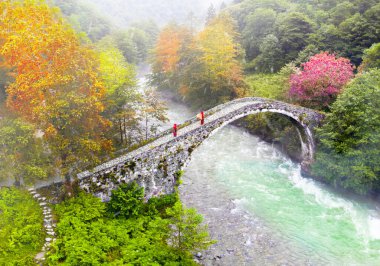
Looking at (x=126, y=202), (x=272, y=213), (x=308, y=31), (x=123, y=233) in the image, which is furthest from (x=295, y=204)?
(x=308, y=31)

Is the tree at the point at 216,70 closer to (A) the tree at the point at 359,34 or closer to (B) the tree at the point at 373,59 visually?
(B) the tree at the point at 373,59

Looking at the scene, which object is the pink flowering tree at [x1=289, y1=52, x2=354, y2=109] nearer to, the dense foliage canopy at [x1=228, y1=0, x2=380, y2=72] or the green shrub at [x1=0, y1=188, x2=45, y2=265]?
the dense foliage canopy at [x1=228, y1=0, x2=380, y2=72]

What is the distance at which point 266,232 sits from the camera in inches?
901

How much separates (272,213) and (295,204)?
273 cm

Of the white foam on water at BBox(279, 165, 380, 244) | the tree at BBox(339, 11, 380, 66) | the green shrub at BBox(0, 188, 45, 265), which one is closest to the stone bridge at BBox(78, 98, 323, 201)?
the green shrub at BBox(0, 188, 45, 265)

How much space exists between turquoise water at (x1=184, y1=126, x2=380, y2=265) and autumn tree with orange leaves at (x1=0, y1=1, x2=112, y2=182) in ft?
43.4

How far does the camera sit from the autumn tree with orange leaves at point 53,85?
1912cm

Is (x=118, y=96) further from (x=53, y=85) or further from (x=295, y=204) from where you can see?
(x=295, y=204)

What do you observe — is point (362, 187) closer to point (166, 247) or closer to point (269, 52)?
point (166, 247)

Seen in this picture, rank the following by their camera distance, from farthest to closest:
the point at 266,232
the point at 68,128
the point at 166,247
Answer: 1. the point at 266,232
2. the point at 68,128
3. the point at 166,247

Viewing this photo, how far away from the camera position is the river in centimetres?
2098

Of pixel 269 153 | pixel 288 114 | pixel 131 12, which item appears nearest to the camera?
pixel 288 114

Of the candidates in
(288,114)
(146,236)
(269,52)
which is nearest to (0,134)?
(146,236)

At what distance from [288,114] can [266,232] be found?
11313mm
